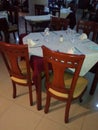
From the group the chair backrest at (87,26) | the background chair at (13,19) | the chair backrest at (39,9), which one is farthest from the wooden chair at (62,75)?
the chair backrest at (39,9)

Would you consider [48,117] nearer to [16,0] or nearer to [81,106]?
[81,106]

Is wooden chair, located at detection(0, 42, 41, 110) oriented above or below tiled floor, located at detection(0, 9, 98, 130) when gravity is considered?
above

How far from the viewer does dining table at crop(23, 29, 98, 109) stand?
1.71 meters

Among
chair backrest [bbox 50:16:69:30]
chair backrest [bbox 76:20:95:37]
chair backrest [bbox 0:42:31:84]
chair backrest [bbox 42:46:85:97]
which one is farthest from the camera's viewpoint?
chair backrest [bbox 50:16:69:30]

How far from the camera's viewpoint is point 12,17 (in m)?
3.96

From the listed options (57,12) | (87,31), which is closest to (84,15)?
(57,12)

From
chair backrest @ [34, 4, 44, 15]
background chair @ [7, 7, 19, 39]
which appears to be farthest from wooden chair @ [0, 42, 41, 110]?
chair backrest @ [34, 4, 44, 15]

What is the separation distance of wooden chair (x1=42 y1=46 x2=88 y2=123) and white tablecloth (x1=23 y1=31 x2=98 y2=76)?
232 mm

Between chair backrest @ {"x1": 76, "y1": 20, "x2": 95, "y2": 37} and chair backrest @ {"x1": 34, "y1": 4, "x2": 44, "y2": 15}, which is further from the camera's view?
chair backrest @ {"x1": 34, "y1": 4, "x2": 44, "y2": 15}

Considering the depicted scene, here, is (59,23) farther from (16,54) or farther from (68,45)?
(16,54)

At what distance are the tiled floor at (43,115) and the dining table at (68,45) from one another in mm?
413

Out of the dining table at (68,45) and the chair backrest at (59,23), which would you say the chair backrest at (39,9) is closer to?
the chair backrest at (59,23)

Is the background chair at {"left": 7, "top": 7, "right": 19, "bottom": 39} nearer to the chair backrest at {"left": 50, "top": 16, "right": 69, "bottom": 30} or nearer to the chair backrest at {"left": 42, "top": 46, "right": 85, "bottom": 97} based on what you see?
the chair backrest at {"left": 50, "top": 16, "right": 69, "bottom": 30}

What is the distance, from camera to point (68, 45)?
1972 millimetres
